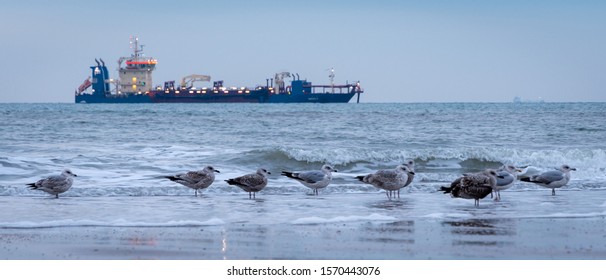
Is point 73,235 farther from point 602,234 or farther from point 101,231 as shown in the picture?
point 602,234

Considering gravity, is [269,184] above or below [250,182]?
below

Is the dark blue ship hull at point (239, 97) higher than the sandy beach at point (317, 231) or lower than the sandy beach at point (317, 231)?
lower

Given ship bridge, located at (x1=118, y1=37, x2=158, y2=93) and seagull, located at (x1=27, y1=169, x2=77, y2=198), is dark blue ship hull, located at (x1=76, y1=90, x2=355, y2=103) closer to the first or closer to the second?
ship bridge, located at (x1=118, y1=37, x2=158, y2=93)

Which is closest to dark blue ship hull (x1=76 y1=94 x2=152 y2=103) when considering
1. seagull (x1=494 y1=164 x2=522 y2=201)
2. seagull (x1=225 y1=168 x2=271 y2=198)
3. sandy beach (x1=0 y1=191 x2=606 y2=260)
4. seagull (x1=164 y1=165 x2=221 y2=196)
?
seagull (x1=164 y1=165 x2=221 y2=196)

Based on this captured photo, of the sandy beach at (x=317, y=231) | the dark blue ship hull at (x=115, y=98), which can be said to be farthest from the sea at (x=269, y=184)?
the dark blue ship hull at (x=115, y=98)

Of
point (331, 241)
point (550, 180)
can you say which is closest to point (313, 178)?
point (550, 180)

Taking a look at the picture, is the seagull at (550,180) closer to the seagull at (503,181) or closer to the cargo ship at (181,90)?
the seagull at (503,181)

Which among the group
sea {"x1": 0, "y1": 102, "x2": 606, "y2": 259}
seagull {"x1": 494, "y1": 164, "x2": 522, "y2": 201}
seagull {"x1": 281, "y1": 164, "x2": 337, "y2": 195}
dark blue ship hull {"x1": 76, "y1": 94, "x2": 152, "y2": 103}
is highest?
seagull {"x1": 494, "y1": 164, "x2": 522, "y2": 201}

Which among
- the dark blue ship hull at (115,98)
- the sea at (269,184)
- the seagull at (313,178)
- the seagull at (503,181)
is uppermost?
the seagull at (503,181)

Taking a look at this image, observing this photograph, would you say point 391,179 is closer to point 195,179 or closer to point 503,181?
point 503,181

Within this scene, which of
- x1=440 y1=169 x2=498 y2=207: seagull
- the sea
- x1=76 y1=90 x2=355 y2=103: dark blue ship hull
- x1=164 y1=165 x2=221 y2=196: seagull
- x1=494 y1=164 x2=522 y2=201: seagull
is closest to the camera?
the sea

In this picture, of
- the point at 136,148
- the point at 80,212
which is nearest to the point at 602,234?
the point at 80,212

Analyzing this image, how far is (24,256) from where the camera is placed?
19.8ft

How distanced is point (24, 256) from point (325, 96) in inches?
4281
